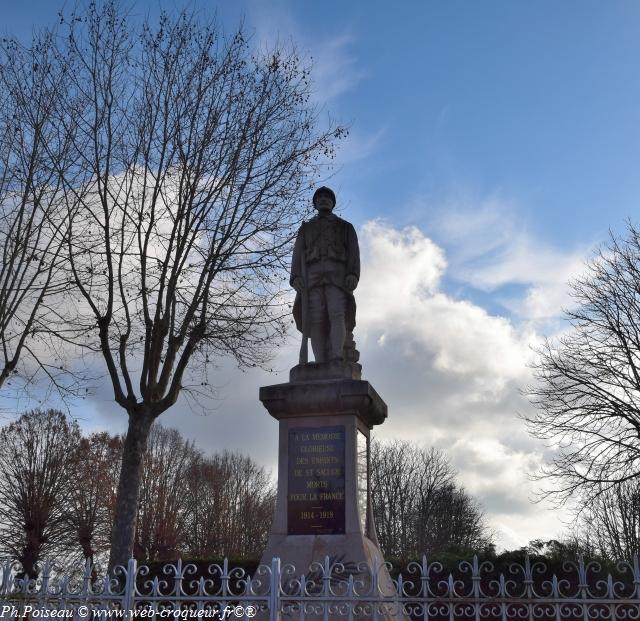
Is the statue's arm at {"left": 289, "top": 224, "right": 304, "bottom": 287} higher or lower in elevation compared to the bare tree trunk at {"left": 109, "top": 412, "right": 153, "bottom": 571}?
higher

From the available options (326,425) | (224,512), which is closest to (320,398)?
(326,425)

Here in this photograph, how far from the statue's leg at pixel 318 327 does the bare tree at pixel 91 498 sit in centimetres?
2346

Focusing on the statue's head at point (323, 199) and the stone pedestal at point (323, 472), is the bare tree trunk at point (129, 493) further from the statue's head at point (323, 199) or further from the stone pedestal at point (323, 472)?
the statue's head at point (323, 199)

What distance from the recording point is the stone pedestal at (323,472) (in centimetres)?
→ 771

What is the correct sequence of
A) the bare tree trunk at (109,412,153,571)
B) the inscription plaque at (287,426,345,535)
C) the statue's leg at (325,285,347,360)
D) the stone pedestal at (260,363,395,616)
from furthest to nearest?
the bare tree trunk at (109,412,153,571) → the statue's leg at (325,285,347,360) → the inscription plaque at (287,426,345,535) → the stone pedestal at (260,363,395,616)

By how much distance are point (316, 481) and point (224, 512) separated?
36124 mm

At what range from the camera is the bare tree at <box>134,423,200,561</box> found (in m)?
34.2

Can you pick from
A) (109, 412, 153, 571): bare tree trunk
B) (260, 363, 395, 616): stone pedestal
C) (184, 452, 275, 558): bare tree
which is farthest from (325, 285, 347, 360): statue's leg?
(184, 452, 275, 558): bare tree

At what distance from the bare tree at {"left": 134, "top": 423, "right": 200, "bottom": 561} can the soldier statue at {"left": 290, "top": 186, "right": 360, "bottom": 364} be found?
1014 inches

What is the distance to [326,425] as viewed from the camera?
8.27m

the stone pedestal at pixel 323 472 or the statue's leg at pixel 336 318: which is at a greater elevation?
the statue's leg at pixel 336 318

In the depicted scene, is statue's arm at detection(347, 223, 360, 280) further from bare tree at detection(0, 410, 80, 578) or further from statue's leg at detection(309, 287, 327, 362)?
bare tree at detection(0, 410, 80, 578)

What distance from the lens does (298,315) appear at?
946 cm

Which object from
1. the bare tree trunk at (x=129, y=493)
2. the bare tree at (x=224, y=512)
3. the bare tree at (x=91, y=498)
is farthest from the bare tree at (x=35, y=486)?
the bare tree trunk at (x=129, y=493)
